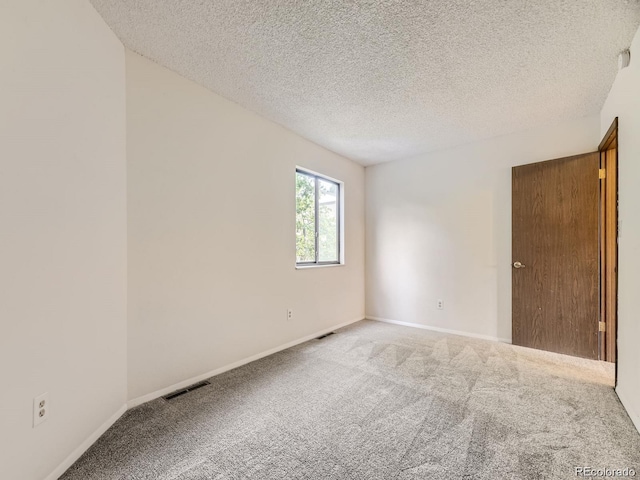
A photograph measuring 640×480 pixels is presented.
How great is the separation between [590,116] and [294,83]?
3077 mm

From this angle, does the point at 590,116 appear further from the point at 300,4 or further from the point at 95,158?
the point at 95,158

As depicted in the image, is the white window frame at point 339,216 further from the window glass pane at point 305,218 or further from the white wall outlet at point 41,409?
the white wall outlet at point 41,409

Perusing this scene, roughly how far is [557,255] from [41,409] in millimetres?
4236

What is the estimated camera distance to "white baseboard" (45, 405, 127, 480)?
139 cm

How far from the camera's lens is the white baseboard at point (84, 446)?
139cm

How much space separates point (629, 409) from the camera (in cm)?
188

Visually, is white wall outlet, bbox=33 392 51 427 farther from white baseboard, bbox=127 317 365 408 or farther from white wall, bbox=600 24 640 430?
white wall, bbox=600 24 640 430

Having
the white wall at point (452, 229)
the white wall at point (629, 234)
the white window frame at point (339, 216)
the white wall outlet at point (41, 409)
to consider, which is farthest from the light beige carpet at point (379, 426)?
the white window frame at point (339, 216)

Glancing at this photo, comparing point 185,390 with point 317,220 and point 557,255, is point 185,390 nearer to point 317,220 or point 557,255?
point 317,220

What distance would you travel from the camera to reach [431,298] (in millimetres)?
3998

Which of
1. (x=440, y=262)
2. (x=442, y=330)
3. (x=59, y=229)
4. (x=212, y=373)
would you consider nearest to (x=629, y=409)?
(x=442, y=330)

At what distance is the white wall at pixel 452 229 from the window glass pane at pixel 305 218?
117cm

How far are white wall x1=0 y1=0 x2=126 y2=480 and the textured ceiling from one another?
454 mm

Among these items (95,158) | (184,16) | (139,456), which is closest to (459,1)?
(184,16)
